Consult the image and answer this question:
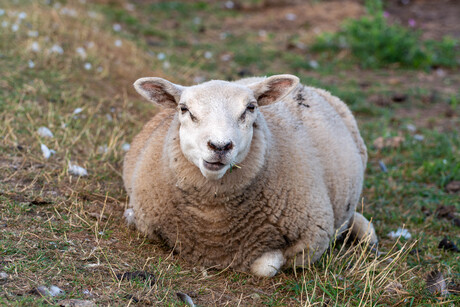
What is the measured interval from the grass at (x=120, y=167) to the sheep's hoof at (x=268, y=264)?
0.18 ft

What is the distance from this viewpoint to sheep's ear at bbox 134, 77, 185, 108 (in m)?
3.74

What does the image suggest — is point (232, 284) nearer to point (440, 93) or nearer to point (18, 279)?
point (18, 279)

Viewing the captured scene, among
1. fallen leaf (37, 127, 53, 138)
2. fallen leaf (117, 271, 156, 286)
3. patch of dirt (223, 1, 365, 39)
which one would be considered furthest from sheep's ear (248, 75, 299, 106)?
patch of dirt (223, 1, 365, 39)

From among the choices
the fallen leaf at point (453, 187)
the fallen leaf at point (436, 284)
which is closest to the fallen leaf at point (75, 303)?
the fallen leaf at point (436, 284)

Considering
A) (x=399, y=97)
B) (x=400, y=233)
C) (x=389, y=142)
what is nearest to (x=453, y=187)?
(x=389, y=142)

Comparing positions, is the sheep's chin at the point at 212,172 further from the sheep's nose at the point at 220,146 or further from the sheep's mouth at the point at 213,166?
the sheep's nose at the point at 220,146

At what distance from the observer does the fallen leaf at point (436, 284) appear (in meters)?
3.57

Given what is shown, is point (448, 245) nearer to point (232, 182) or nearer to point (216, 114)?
point (232, 182)

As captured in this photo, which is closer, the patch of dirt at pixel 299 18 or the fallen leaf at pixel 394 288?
the fallen leaf at pixel 394 288

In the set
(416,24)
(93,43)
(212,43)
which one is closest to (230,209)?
(93,43)

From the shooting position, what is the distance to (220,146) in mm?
3229

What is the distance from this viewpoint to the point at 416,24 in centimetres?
1102

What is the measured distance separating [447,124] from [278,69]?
2.50m

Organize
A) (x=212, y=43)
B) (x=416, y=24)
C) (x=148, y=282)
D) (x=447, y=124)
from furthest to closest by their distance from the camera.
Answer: (x=416, y=24)
(x=212, y=43)
(x=447, y=124)
(x=148, y=282)
